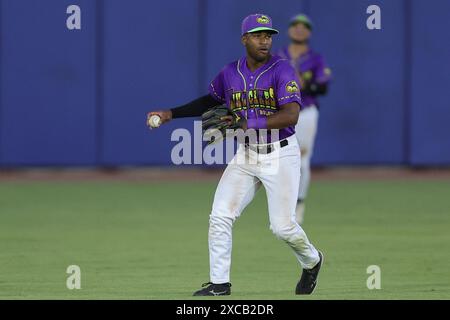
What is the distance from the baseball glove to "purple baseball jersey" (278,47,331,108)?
203 inches

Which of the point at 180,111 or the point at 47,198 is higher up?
the point at 180,111

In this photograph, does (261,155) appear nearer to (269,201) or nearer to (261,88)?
(269,201)

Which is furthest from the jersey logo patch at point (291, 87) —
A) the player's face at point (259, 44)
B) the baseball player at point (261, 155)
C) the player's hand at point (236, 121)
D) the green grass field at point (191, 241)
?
the green grass field at point (191, 241)

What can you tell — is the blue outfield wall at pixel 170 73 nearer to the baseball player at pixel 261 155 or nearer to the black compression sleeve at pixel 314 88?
the black compression sleeve at pixel 314 88

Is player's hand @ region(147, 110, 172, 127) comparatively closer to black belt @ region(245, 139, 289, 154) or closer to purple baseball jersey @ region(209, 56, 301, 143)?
purple baseball jersey @ region(209, 56, 301, 143)

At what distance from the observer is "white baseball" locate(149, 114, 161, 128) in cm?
973

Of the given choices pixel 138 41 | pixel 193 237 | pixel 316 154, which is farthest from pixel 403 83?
pixel 193 237

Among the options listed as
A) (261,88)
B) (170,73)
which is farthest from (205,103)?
(170,73)

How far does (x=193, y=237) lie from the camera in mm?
13859

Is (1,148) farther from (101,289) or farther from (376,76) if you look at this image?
(101,289)

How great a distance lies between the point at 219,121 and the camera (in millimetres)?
9812

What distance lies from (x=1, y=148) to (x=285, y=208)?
11639mm

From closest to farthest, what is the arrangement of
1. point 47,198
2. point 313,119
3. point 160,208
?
point 313,119 → point 160,208 → point 47,198

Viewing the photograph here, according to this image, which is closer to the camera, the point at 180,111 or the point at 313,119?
the point at 180,111
